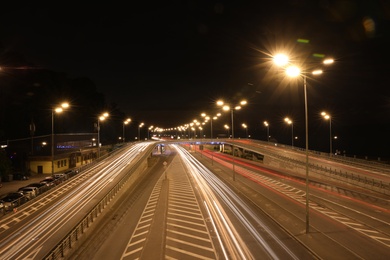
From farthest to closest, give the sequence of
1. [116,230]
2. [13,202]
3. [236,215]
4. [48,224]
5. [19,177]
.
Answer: [19,177] < [13,202] < [236,215] < [116,230] < [48,224]

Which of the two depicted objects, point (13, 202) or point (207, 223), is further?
point (13, 202)

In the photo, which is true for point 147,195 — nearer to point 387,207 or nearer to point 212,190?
point 212,190

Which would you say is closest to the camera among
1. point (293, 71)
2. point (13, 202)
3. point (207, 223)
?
point (293, 71)

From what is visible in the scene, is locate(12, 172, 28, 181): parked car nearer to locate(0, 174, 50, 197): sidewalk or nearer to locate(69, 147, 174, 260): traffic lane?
locate(0, 174, 50, 197): sidewalk

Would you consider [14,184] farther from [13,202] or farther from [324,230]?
[324,230]

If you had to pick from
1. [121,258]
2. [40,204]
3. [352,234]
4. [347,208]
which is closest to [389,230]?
[352,234]

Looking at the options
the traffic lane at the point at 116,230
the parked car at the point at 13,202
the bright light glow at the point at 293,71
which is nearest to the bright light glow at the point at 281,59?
the bright light glow at the point at 293,71

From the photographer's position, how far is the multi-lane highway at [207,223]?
17.7 m

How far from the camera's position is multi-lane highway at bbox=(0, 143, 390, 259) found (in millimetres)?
17734

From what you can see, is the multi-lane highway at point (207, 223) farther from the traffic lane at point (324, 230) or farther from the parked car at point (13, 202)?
the parked car at point (13, 202)

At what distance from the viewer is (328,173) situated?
143 ft

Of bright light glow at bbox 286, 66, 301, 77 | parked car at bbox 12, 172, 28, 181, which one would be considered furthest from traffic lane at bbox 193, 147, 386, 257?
parked car at bbox 12, 172, 28, 181

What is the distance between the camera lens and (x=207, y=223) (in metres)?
23.5

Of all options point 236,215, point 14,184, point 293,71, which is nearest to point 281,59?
point 293,71
